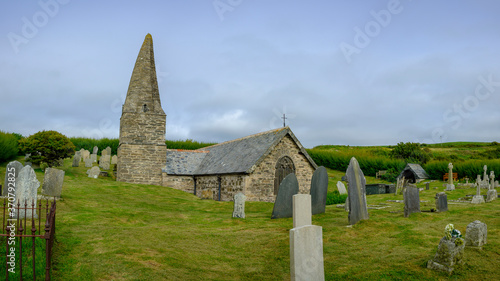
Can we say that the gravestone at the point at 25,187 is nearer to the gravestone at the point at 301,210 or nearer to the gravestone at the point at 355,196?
the gravestone at the point at 301,210

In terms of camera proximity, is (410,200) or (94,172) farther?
(94,172)

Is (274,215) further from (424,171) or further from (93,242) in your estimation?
(424,171)

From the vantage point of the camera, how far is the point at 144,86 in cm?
3272

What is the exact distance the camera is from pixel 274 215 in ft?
51.7

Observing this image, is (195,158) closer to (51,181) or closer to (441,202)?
(51,181)

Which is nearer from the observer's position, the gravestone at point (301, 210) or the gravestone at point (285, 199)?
the gravestone at point (301, 210)


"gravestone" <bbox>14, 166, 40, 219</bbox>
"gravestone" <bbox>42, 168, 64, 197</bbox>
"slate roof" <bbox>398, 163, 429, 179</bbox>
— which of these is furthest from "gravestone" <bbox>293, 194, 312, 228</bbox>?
"slate roof" <bbox>398, 163, 429, 179</bbox>

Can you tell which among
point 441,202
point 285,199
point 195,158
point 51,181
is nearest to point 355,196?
point 285,199

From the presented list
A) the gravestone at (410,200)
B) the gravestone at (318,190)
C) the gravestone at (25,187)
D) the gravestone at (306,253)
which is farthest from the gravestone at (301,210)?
the gravestone at (25,187)

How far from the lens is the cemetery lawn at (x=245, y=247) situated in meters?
8.74

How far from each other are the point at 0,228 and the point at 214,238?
6303 mm

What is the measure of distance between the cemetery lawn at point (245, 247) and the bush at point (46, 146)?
1395cm

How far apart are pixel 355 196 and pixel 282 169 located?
13.5 m

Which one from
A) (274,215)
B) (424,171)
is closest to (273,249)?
(274,215)
